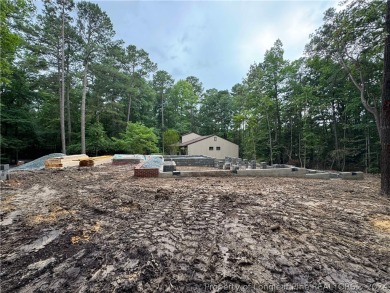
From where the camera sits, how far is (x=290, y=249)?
204cm

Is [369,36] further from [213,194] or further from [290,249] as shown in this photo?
[290,249]

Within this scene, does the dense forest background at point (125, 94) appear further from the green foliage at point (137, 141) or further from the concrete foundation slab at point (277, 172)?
the concrete foundation slab at point (277, 172)

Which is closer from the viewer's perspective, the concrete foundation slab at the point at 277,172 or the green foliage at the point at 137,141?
the concrete foundation slab at the point at 277,172

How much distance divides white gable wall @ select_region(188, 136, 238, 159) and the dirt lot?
855 inches

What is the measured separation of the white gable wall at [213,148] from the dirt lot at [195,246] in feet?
71.3

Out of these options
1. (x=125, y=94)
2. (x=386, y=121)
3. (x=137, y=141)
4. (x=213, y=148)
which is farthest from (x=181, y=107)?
(x=386, y=121)

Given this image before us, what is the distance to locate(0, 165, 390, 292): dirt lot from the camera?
1.56 metres

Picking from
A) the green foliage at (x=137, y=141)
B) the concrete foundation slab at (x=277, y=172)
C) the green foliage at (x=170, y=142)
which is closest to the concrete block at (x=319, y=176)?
the concrete foundation slab at (x=277, y=172)

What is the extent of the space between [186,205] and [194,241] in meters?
1.43

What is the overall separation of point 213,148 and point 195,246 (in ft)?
78.6

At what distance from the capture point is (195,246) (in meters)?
2.09

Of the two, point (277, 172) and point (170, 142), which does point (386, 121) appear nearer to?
point (277, 172)

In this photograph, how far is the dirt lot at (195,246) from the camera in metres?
1.56

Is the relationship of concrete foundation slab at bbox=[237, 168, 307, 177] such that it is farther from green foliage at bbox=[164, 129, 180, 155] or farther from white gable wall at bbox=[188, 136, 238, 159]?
green foliage at bbox=[164, 129, 180, 155]
